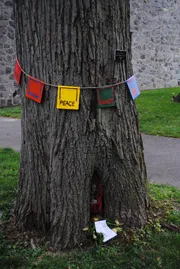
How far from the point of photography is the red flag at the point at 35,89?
2877 mm

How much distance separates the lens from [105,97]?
2.84 metres

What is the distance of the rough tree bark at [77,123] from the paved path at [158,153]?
1811mm

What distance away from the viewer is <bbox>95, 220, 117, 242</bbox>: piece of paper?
2926mm

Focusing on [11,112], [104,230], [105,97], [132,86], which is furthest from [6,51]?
[104,230]

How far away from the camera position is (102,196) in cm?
310

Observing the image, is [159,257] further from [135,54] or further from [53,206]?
[135,54]

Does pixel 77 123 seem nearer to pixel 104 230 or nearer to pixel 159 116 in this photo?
pixel 104 230

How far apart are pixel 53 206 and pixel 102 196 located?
1.45ft

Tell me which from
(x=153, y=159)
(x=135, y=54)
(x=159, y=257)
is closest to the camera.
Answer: (x=159, y=257)

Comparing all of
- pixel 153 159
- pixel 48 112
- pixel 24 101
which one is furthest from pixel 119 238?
pixel 153 159

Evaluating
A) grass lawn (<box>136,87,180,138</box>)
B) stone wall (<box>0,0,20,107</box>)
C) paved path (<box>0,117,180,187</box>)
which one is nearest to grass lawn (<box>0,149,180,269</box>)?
paved path (<box>0,117,180,187</box>)

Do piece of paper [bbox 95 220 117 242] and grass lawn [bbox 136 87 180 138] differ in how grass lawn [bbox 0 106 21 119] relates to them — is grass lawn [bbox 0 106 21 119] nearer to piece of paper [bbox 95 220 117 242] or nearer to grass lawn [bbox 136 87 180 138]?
grass lawn [bbox 136 87 180 138]

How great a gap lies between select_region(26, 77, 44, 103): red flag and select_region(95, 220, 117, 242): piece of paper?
44.2 inches

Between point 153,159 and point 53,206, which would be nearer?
point 53,206
